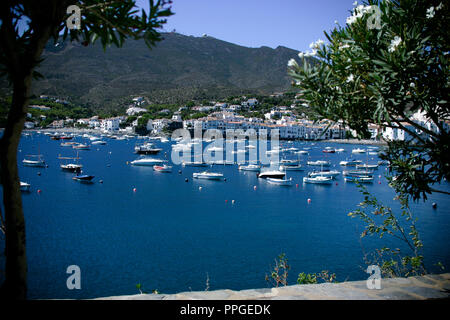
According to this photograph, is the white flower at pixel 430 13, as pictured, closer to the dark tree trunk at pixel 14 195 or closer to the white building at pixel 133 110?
the dark tree trunk at pixel 14 195

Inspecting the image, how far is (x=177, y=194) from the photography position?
30.6 meters

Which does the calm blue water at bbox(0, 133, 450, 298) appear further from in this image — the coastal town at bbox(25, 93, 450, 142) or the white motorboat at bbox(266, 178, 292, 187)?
the coastal town at bbox(25, 93, 450, 142)

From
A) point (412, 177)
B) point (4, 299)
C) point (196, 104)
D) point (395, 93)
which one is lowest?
point (4, 299)

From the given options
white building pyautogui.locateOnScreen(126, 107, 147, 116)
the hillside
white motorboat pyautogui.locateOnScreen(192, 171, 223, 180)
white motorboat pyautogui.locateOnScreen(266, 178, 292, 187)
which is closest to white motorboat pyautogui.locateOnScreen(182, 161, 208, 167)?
white motorboat pyautogui.locateOnScreen(192, 171, 223, 180)

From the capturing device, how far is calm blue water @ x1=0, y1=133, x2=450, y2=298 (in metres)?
13.3

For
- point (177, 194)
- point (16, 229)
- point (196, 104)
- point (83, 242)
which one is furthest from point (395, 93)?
point (196, 104)

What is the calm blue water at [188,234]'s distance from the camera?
43.7 ft

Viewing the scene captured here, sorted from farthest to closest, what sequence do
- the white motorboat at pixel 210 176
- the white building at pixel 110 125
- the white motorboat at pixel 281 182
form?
the white building at pixel 110 125, the white motorboat at pixel 210 176, the white motorboat at pixel 281 182

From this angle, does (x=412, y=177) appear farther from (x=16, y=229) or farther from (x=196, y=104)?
(x=196, y=104)

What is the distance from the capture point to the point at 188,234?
19.2 metres

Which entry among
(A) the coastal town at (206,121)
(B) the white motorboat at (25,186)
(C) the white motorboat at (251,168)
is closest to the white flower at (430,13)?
(B) the white motorboat at (25,186)

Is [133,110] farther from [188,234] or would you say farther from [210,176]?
[188,234]

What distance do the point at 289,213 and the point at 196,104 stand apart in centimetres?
10920

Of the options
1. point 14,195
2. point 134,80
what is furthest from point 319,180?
point 134,80
